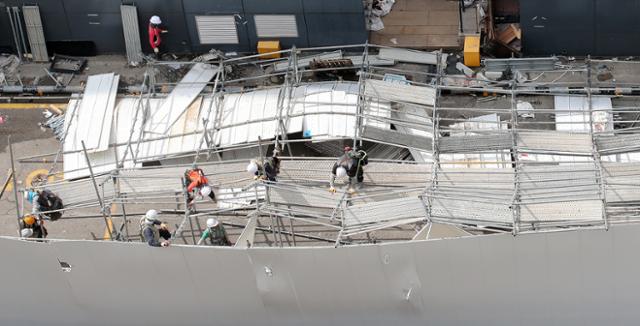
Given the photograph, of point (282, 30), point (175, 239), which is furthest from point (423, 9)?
point (175, 239)

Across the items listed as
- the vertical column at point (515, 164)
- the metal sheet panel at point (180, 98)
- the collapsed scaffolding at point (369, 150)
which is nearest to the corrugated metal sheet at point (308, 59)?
the collapsed scaffolding at point (369, 150)

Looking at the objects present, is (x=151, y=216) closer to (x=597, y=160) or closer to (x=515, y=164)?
(x=515, y=164)

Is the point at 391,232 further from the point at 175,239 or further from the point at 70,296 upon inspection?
the point at 70,296

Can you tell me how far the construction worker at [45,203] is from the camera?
4016 centimetres

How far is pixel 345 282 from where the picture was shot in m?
38.4

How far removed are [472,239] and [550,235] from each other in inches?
78.8

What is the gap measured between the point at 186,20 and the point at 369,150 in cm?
784

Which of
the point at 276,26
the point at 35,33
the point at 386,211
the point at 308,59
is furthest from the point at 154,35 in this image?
the point at 386,211

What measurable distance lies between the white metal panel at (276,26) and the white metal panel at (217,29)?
793 millimetres

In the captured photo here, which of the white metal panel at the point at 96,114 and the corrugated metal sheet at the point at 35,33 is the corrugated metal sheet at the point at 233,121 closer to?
the white metal panel at the point at 96,114

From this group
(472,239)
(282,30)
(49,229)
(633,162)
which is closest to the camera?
(472,239)

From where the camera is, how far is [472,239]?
37.0 meters

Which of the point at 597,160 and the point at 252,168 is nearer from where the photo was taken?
the point at 597,160

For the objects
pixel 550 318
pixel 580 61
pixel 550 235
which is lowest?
pixel 550 318
